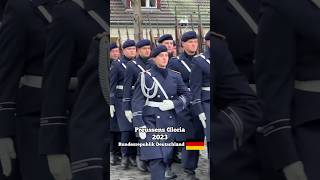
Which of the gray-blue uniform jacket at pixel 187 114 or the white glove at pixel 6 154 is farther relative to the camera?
the white glove at pixel 6 154

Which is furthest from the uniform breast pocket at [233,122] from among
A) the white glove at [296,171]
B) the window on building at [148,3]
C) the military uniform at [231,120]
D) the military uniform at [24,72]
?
the military uniform at [24,72]

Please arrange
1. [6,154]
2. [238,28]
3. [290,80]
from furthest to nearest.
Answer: [6,154]
[238,28]
[290,80]

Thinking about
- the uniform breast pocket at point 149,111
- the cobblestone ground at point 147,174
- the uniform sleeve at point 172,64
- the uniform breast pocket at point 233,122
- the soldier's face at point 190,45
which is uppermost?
Result: the soldier's face at point 190,45

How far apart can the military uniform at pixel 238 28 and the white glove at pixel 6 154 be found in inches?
56.5

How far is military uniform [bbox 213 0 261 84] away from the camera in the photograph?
276 centimetres

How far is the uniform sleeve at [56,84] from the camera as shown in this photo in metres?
2.89

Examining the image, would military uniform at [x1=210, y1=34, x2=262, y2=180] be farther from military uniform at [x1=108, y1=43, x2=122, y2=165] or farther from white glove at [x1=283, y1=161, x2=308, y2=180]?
military uniform at [x1=108, y1=43, x2=122, y2=165]

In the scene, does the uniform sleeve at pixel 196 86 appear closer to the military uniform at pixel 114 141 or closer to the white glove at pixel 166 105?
the white glove at pixel 166 105

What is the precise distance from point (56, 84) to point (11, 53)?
1.29 ft

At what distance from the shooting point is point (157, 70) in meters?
2.98

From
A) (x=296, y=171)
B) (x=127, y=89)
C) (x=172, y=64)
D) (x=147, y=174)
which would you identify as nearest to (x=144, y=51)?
(x=172, y=64)

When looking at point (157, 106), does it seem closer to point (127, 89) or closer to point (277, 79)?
point (127, 89)

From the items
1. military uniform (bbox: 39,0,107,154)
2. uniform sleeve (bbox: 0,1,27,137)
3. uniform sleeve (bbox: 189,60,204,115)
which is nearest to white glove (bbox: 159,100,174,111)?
uniform sleeve (bbox: 189,60,204,115)

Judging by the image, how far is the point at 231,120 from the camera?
2.84 metres
